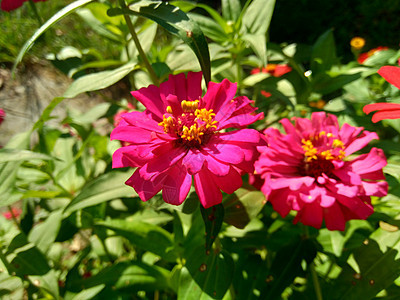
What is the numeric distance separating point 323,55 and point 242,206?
22.0 inches

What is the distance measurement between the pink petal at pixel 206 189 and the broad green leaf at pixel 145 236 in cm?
31

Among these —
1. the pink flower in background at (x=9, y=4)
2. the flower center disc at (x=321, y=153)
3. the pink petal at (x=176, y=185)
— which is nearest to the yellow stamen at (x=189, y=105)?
the pink petal at (x=176, y=185)

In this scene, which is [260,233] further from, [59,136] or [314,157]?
[59,136]

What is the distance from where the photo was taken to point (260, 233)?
2.68ft

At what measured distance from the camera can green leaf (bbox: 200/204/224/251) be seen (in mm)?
574

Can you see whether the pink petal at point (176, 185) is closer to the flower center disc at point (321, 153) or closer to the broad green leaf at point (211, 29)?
the flower center disc at point (321, 153)

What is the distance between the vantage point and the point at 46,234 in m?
0.80

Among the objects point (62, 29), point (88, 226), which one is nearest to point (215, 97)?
point (88, 226)

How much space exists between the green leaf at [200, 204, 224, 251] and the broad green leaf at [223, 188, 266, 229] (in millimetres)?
65

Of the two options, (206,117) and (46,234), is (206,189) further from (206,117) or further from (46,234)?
(46,234)

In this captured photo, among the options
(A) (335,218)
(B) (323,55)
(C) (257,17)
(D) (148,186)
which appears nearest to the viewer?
(D) (148,186)

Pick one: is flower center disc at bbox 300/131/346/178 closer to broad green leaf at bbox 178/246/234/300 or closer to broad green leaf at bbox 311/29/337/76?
broad green leaf at bbox 178/246/234/300

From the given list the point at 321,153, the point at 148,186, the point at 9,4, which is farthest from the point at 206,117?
the point at 9,4

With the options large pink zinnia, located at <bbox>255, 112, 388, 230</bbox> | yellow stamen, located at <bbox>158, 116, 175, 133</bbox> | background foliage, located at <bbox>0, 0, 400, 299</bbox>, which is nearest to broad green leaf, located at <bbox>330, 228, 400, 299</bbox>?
background foliage, located at <bbox>0, 0, 400, 299</bbox>
